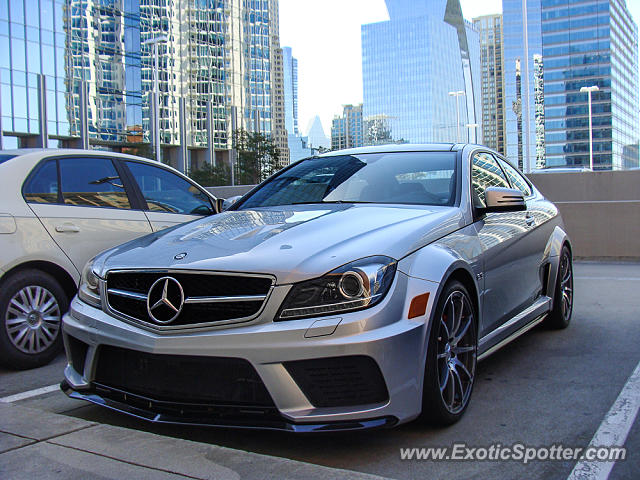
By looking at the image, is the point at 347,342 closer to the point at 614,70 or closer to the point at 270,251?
the point at 270,251

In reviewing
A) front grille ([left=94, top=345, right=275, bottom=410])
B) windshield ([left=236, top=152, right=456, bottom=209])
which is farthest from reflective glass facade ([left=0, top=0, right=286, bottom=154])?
front grille ([left=94, top=345, right=275, bottom=410])

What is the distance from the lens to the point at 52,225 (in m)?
5.07

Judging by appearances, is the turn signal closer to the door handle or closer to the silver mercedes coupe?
the silver mercedes coupe

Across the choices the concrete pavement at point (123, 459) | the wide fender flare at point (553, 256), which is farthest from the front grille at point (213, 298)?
the wide fender flare at point (553, 256)

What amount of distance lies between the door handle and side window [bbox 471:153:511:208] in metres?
2.97

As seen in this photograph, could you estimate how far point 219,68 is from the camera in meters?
79.4

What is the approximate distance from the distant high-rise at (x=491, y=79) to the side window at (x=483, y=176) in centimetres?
16106

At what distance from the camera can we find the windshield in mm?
4406

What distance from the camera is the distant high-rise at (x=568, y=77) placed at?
140750 mm

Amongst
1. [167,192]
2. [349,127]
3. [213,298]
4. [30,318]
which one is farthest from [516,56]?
[213,298]

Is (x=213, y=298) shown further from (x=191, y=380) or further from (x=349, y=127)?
(x=349, y=127)

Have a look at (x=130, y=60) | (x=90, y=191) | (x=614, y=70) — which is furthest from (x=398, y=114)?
(x=90, y=191)

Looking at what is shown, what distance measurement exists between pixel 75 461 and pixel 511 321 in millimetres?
2920

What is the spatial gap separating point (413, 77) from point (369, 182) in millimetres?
128778
